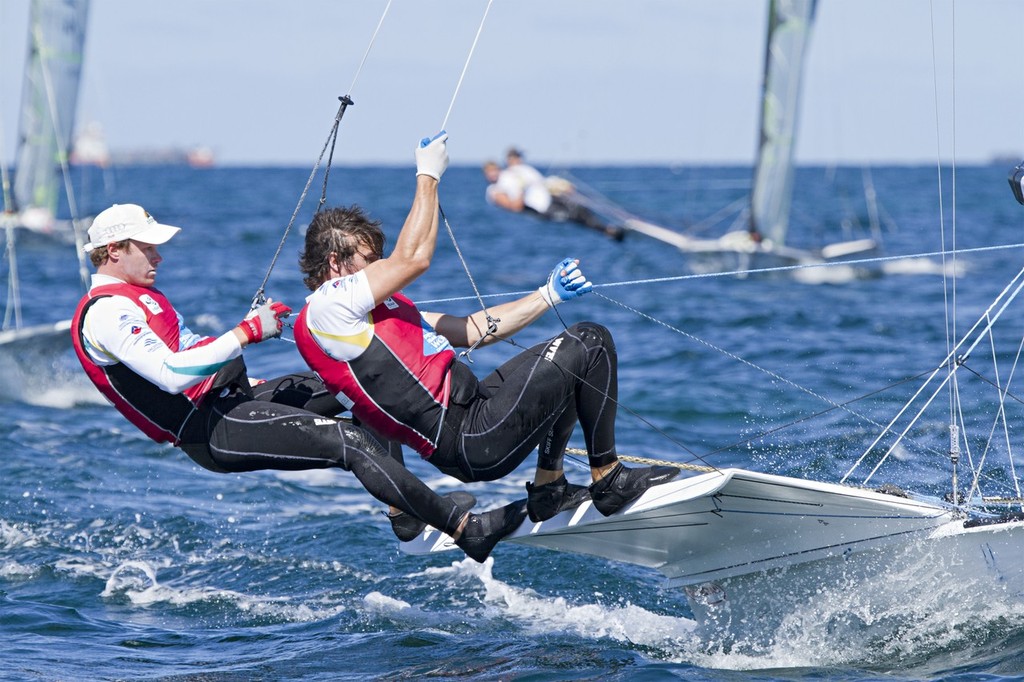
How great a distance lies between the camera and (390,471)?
4.45 metres

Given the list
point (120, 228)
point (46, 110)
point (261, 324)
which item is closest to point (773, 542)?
point (261, 324)

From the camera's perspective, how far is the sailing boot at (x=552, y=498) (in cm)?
462

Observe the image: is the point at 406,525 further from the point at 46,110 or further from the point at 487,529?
the point at 46,110

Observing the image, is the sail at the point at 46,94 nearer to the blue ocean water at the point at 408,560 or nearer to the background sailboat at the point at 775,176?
the blue ocean water at the point at 408,560

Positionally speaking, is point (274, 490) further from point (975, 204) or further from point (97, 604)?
point (975, 204)

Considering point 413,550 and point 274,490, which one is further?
point 274,490

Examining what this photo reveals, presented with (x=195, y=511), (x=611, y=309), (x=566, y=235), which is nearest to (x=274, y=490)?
(x=195, y=511)

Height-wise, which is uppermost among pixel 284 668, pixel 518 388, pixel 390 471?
pixel 518 388

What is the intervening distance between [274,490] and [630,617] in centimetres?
292

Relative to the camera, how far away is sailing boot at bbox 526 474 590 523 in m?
4.62

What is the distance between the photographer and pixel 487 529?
4.62 m

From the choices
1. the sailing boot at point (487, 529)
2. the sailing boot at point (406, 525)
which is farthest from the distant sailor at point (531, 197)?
the sailing boot at point (487, 529)

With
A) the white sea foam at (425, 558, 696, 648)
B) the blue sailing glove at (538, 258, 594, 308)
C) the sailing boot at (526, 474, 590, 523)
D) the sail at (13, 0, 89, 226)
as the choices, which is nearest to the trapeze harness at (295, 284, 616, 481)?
the blue sailing glove at (538, 258, 594, 308)

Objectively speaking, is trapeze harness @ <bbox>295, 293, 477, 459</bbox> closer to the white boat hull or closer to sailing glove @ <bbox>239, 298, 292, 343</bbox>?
sailing glove @ <bbox>239, 298, 292, 343</bbox>
